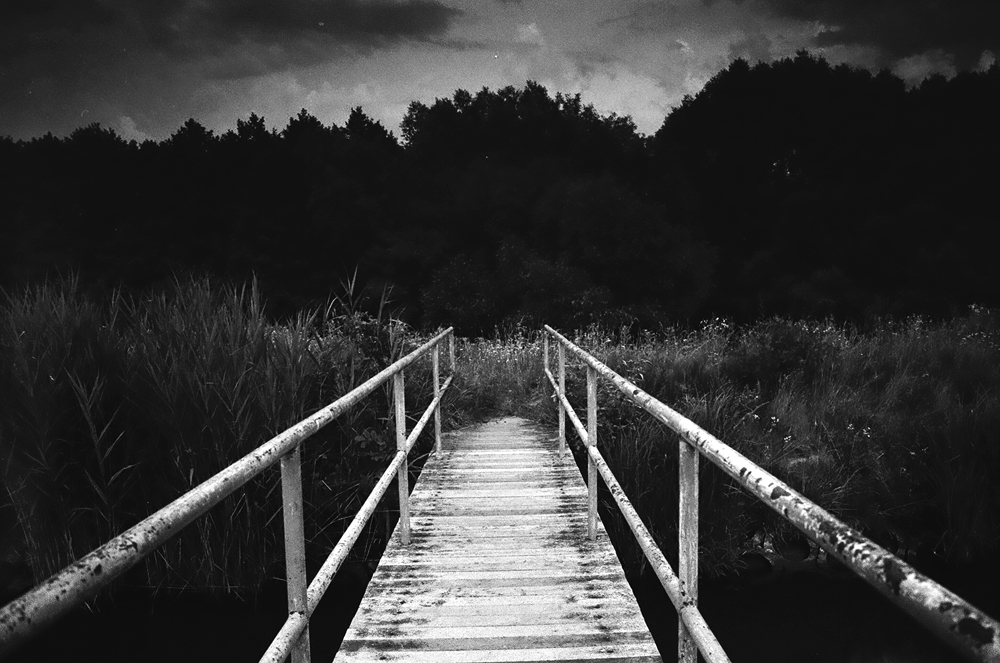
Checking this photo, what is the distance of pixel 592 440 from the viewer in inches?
143

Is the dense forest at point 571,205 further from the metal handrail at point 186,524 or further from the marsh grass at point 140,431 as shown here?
the metal handrail at point 186,524

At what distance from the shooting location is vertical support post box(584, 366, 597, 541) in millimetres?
3658

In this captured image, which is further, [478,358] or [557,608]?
[478,358]

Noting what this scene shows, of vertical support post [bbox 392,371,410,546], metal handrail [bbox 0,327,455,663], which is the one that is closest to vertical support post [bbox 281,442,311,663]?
metal handrail [bbox 0,327,455,663]

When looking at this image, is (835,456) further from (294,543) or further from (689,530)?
(294,543)

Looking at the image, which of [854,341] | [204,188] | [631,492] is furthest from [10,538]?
[204,188]

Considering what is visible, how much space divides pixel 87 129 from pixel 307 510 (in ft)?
126

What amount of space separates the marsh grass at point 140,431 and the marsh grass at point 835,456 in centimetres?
274

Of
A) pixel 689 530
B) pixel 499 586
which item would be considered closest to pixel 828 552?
pixel 689 530

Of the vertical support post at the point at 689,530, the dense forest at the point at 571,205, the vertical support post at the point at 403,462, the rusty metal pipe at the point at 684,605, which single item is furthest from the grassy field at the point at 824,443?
the dense forest at the point at 571,205

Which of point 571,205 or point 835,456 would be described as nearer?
point 835,456

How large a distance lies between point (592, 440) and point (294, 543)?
7.01ft

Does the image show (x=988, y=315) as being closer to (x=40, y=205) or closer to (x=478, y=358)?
(x=478, y=358)

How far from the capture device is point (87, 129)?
34.9 m
